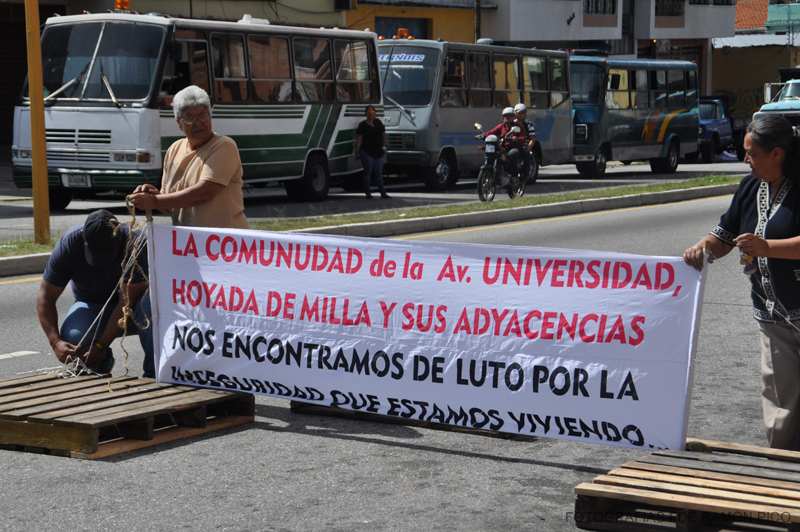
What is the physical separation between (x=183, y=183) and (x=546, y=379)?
2.37 meters

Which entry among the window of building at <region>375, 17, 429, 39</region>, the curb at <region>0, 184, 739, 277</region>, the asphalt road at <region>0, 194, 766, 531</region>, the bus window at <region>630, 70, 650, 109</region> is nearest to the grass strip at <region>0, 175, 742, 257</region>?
the curb at <region>0, 184, 739, 277</region>

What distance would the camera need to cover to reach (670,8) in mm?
44688

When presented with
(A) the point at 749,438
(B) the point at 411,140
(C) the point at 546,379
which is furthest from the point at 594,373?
(B) the point at 411,140

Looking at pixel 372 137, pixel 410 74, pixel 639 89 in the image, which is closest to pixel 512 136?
pixel 372 137

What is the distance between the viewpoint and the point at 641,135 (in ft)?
91.5

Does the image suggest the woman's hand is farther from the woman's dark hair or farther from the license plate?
the license plate

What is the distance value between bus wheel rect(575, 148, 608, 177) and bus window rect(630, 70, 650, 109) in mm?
1853

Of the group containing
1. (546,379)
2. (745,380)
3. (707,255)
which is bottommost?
(745,380)

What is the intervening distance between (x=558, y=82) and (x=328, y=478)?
22190mm

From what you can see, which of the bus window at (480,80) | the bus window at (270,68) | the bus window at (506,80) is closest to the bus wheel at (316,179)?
the bus window at (270,68)

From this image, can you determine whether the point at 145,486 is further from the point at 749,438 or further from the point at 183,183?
the point at 749,438

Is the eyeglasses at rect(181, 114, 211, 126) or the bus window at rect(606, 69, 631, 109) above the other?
the bus window at rect(606, 69, 631, 109)

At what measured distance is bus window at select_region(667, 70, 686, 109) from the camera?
1142 inches

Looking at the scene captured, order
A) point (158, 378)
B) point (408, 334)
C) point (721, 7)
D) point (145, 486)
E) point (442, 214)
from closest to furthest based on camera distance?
1. point (145, 486)
2. point (408, 334)
3. point (158, 378)
4. point (442, 214)
5. point (721, 7)
